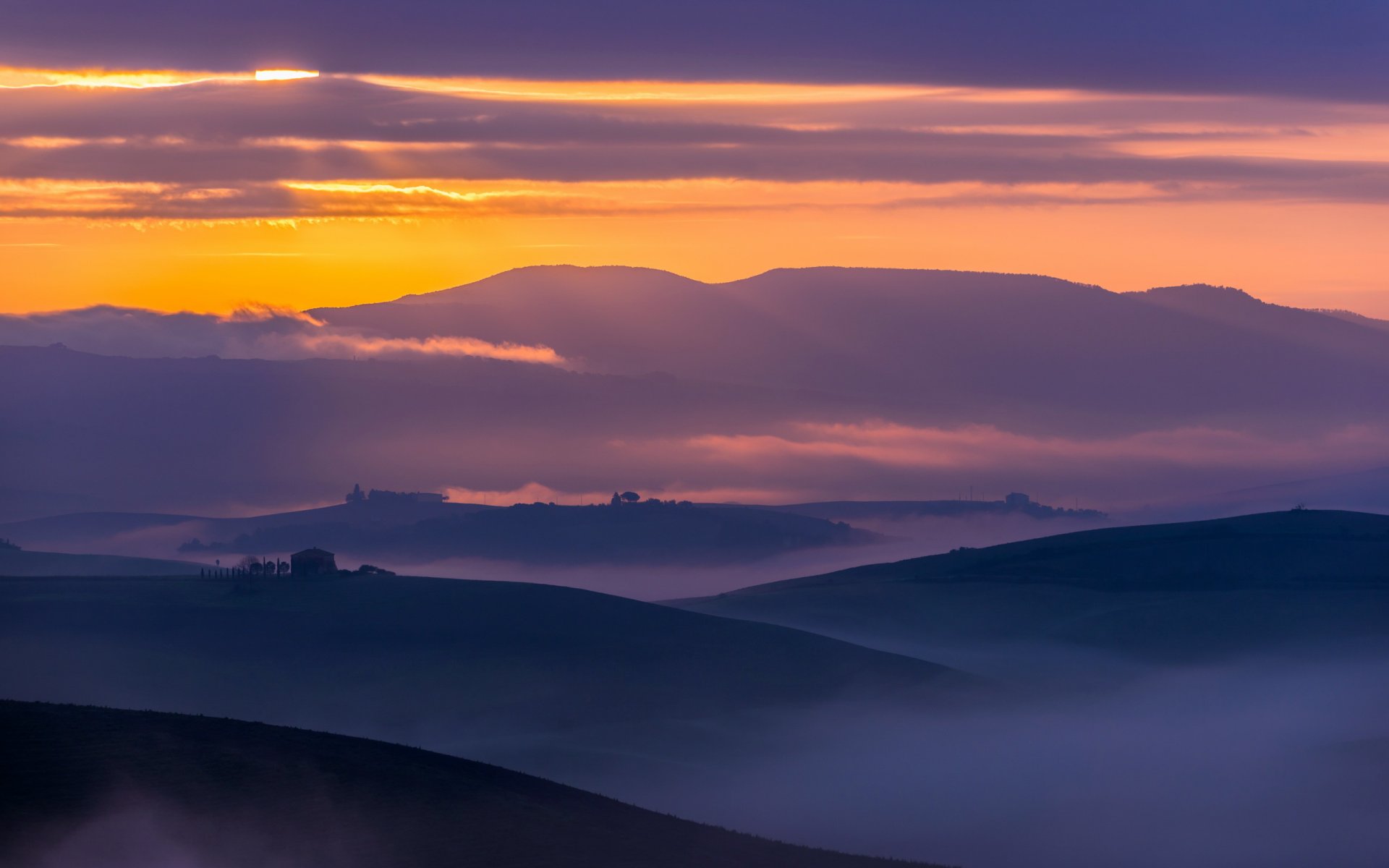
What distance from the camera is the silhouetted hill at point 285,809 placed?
240 ft

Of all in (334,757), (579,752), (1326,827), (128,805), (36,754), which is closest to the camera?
(128,805)

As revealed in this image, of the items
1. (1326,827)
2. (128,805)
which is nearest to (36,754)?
(128,805)

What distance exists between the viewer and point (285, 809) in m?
79.7

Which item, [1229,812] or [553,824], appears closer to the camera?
[553,824]

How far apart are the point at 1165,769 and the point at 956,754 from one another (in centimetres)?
2254

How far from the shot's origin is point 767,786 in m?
173

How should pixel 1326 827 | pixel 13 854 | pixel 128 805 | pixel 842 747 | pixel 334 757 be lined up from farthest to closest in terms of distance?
pixel 842 747, pixel 1326 827, pixel 334 757, pixel 128 805, pixel 13 854

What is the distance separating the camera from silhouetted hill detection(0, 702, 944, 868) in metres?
73.2

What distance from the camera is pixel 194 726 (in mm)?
90688

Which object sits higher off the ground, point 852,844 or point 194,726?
point 194,726

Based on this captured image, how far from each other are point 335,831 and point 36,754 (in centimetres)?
1519

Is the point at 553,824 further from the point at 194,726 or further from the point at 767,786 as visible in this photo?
the point at 767,786

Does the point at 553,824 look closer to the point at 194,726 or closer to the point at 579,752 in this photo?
the point at 194,726

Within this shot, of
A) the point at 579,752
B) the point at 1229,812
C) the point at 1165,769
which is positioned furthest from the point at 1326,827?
the point at 579,752
